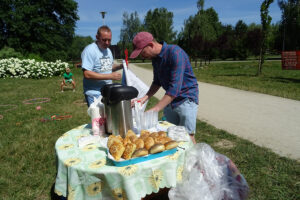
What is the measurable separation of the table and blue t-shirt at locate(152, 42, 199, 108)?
697 millimetres

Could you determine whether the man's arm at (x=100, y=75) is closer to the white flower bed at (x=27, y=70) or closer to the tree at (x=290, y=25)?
the white flower bed at (x=27, y=70)

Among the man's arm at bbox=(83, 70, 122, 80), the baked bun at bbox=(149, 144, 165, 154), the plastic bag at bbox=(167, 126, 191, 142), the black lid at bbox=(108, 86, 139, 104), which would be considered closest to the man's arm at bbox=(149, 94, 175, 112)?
the plastic bag at bbox=(167, 126, 191, 142)

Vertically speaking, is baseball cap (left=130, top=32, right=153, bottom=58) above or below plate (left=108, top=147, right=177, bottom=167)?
above

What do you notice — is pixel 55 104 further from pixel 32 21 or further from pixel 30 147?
pixel 32 21

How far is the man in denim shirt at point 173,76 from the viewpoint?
2039 millimetres

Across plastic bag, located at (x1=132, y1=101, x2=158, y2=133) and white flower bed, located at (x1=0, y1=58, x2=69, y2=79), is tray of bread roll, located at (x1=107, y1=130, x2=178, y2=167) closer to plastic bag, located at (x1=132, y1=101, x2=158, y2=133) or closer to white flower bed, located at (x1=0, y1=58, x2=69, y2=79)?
plastic bag, located at (x1=132, y1=101, x2=158, y2=133)

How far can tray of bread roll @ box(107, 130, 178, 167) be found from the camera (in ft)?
4.74

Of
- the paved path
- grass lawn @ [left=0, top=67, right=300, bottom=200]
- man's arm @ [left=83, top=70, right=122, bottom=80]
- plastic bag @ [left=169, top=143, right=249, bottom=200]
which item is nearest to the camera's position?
plastic bag @ [left=169, top=143, right=249, bottom=200]

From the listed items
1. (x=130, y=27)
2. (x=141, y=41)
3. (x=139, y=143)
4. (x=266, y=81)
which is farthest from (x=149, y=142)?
(x=130, y=27)

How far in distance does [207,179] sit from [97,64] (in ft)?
7.71

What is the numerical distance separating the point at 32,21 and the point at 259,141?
32541 millimetres

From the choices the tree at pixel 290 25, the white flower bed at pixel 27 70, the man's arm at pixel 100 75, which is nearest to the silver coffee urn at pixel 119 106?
the man's arm at pixel 100 75

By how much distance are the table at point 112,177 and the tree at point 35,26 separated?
101 feet

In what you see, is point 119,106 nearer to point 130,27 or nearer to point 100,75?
point 100,75
